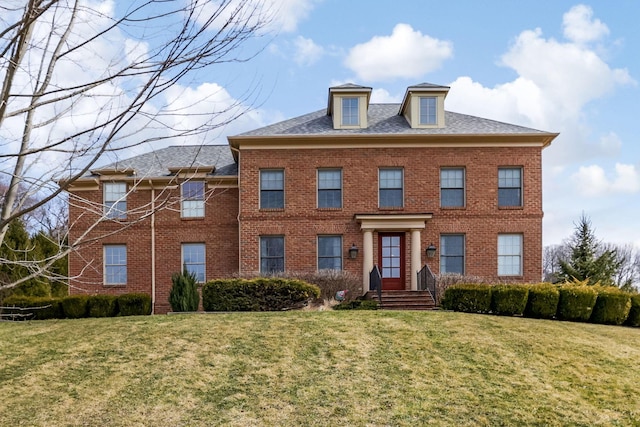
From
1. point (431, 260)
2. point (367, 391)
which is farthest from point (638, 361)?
point (431, 260)

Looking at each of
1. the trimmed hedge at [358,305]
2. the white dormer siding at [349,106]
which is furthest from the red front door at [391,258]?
the white dormer siding at [349,106]

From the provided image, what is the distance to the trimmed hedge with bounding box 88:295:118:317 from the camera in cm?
1914

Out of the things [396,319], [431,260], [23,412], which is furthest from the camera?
[431,260]

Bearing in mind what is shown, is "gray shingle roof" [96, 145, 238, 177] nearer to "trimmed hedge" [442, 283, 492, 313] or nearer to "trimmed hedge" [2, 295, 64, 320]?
"trimmed hedge" [2, 295, 64, 320]

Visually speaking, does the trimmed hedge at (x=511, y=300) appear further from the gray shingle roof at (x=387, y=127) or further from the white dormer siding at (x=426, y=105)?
the white dormer siding at (x=426, y=105)

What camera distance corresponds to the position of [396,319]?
50.8 ft

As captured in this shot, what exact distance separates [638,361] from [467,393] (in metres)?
4.73

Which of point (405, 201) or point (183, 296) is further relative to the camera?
point (405, 201)

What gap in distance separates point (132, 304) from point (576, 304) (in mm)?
12589

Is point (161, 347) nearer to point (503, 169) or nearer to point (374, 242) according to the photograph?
point (374, 242)

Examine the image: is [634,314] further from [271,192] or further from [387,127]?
[271,192]

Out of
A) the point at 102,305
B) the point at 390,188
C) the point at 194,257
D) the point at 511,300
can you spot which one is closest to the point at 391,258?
the point at 390,188

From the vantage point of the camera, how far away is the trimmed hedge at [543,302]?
17.1m

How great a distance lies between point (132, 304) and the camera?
63.0 feet
